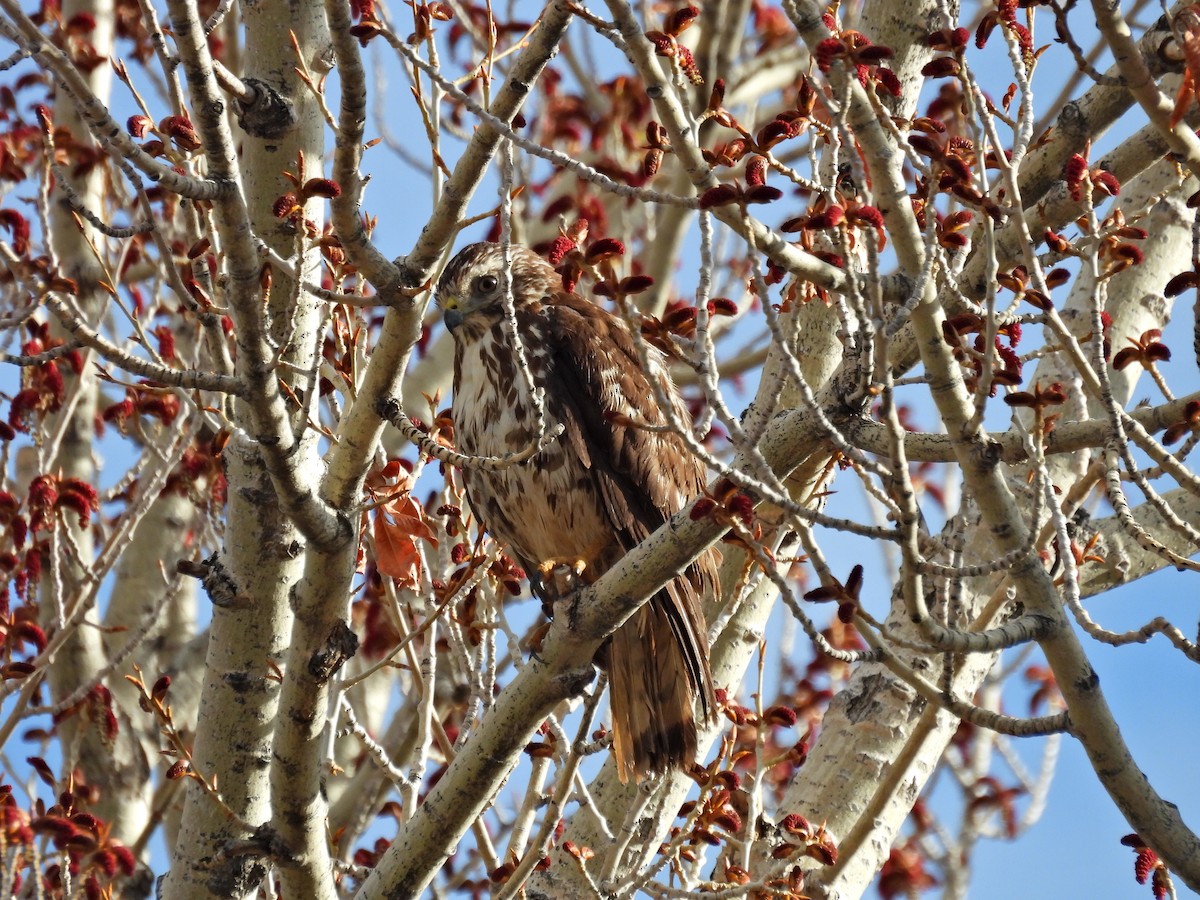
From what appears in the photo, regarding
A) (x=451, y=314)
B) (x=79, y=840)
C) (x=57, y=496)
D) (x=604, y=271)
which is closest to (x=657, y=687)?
(x=451, y=314)

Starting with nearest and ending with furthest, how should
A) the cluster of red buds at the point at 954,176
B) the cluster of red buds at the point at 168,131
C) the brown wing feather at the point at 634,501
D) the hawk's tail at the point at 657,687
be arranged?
the cluster of red buds at the point at 954,176 → the cluster of red buds at the point at 168,131 → the hawk's tail at the point at 657,687 → the brown wing feather at the point at 634,501

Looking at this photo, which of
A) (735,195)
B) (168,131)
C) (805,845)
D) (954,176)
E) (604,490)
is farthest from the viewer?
(604,490)

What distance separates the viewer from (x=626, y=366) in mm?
4301

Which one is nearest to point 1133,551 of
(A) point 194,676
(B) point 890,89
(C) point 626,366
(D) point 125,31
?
(C) point 626,366

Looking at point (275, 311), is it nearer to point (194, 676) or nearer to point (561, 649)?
point (561, 649)

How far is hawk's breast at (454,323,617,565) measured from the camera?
4.21m

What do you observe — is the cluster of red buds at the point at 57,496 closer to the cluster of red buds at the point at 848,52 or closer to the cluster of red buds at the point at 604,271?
the cluster of red buds at the point at 604,271

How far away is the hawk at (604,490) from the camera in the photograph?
4086 mm

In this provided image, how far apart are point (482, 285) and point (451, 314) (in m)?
0.16

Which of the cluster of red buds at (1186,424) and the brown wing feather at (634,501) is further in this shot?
the brown wing feather at (634,501)

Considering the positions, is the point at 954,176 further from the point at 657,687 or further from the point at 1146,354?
the point at 657,687

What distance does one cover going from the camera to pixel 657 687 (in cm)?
421

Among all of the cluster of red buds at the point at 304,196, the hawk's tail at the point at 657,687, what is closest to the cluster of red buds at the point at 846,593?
the cluster of red buds at the point at 304,196

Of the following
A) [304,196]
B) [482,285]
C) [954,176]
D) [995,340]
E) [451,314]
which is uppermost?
[482,285]
